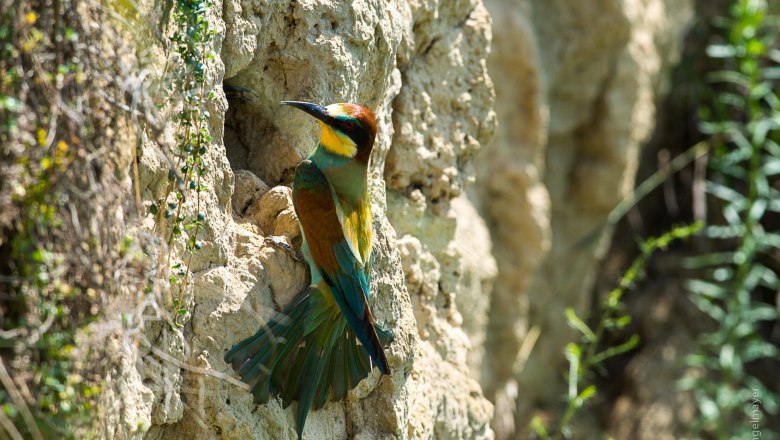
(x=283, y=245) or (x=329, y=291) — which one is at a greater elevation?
(x=283, y=245)

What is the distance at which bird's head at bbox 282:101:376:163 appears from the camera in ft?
9.84

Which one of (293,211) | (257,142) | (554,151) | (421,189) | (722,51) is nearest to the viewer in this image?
(293,211)

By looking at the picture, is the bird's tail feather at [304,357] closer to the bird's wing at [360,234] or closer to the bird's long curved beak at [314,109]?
the bird's wing at [360,234]

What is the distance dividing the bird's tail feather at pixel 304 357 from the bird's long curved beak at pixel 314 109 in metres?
0.49

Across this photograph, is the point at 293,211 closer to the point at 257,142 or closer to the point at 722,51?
the point at 257,142

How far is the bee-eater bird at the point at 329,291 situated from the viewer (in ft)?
9.46

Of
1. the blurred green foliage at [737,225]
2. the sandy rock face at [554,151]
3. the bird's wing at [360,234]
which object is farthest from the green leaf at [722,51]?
the bird's wing at [360,234]

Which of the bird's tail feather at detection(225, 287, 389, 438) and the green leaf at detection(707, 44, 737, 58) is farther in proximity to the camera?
the green leaf at detection(707, 44, 737, 58)

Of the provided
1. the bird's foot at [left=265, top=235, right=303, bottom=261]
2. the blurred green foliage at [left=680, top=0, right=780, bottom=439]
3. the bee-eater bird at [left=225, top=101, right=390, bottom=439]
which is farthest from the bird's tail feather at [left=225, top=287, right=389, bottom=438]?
the blurred green foliage at [left=680, top=0, right=780, bottom=439]

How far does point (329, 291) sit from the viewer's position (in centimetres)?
300

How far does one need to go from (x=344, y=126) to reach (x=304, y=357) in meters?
0.67

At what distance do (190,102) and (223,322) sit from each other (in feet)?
1.93

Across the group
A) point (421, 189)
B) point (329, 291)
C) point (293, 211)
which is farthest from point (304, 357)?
point (421, 189)

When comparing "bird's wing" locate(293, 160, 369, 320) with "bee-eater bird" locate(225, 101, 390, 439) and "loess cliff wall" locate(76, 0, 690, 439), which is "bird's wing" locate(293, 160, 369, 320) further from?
"loess cliff wall" locate(76, 0, 690, 439)
